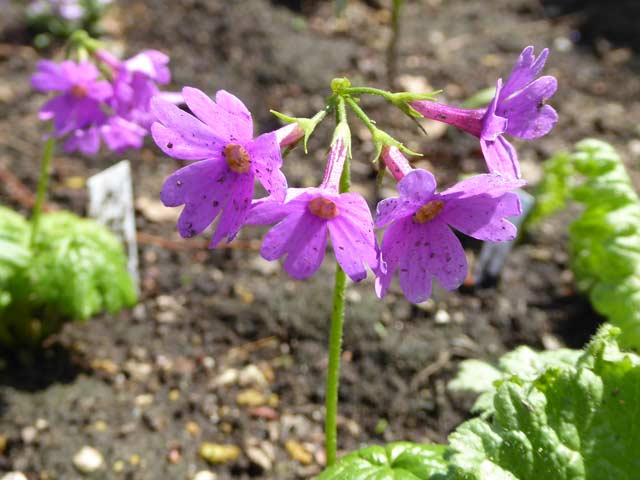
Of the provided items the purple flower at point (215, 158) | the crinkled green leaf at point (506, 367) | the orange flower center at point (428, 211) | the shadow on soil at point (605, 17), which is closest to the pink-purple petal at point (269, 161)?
the purple flower at point (215, 158)

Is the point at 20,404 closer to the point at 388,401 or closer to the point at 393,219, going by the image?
the point at 388,401

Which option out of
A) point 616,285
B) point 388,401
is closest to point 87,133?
point 388,401

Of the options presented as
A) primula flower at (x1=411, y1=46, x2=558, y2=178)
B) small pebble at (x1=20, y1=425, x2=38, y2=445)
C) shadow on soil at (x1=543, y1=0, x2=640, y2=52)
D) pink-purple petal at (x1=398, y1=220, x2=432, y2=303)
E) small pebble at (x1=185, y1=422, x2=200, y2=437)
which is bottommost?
small pebble at (x1=20, y1=425, x2=38, y2=445)

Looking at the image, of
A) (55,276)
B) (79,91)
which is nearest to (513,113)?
(79,91)

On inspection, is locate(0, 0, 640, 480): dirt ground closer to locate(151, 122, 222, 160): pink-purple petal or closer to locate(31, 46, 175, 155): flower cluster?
locate(31, 46, 175, 155): flower cluster

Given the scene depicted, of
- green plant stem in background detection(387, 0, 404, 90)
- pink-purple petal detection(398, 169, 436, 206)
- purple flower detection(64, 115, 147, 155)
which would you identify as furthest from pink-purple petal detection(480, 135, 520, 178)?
green plant stem in background detection(387, 0, 404, 90)

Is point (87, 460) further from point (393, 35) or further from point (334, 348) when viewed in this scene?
point (393, 35)

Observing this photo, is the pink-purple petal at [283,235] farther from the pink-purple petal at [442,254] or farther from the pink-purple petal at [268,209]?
the pink-purple petal at [442,254]
